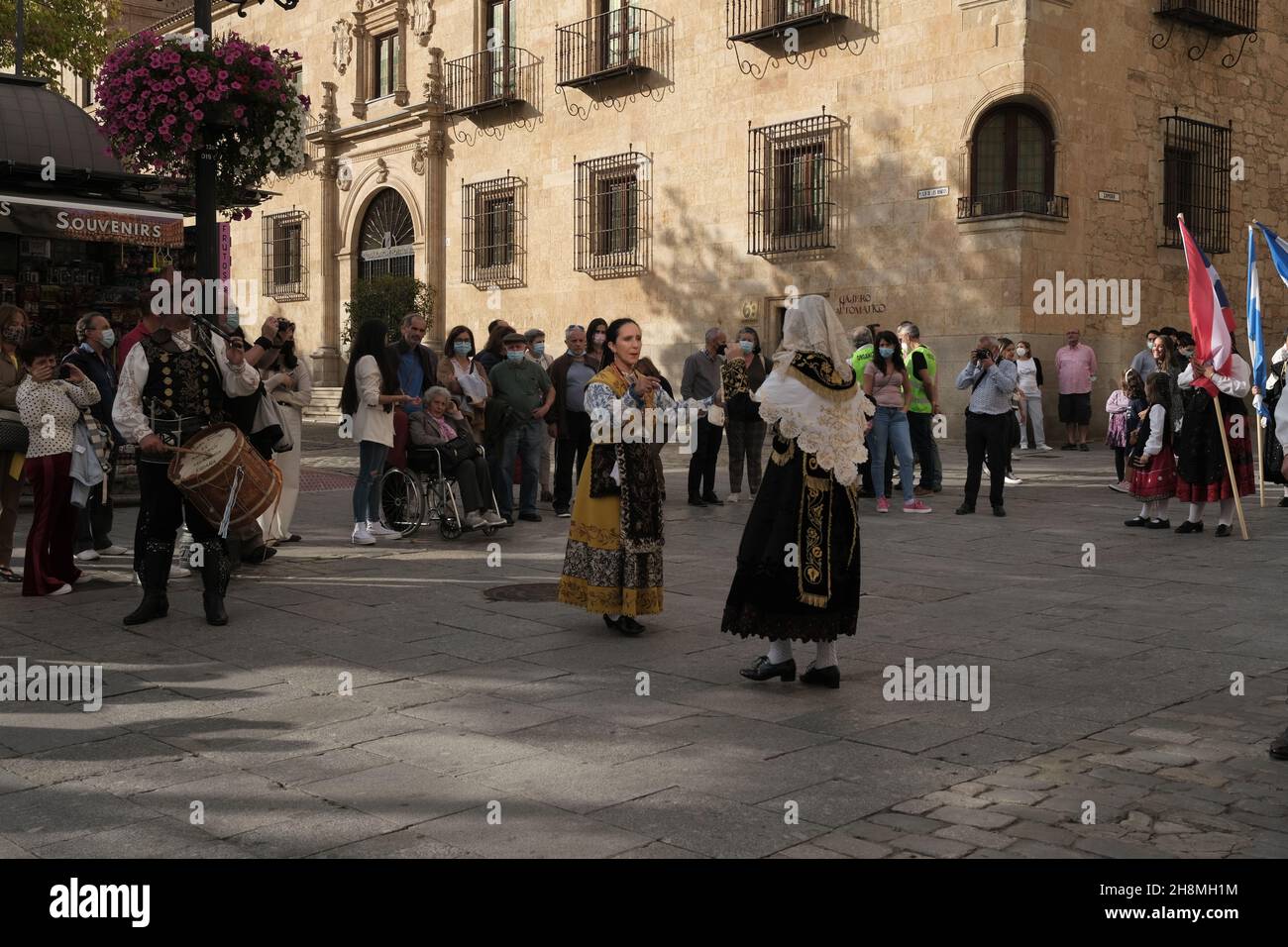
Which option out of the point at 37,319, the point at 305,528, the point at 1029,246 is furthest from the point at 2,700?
the point at 1029,246

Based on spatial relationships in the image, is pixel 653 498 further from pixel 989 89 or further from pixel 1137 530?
pixel 989 89

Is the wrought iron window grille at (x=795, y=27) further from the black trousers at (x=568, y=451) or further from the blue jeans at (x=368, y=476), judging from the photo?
the blue jeans at (x=368, y=476)

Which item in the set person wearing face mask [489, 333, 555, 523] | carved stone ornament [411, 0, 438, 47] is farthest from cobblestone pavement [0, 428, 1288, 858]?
carved stone ornament [411, 0, 438, 47]

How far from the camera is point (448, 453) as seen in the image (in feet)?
39.0

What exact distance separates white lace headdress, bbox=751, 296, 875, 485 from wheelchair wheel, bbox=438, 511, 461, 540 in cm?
567

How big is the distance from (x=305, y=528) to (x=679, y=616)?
5381 mm

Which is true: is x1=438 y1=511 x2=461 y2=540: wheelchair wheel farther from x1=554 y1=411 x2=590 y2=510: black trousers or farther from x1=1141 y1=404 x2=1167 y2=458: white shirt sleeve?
x1=1141 y1=404 x2=1167 y2=458: white shirt sleeve

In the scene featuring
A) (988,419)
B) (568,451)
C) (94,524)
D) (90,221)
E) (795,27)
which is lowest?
(94,524)

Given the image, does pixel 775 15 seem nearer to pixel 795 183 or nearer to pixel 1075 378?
pixel 795 183

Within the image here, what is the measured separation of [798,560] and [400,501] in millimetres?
6418

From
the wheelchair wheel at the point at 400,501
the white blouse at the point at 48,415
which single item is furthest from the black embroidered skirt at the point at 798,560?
the wheelchair wheel at the point at 400,501

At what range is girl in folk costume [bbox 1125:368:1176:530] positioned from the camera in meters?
12.5

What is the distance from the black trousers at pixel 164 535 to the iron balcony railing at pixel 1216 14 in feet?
63.1

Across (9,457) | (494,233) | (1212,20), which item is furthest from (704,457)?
(494,233)
